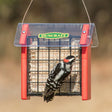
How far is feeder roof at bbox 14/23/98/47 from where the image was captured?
5820mm

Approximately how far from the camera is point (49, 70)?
598 cm

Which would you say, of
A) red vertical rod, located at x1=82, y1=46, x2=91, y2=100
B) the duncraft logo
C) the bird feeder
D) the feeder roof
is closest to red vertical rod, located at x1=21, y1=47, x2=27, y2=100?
the bird feeder

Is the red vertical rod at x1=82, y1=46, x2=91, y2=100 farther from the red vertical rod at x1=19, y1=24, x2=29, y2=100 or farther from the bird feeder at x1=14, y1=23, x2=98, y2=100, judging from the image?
the red vertical rod at x1=19, y1=24, x2=29, y2=100

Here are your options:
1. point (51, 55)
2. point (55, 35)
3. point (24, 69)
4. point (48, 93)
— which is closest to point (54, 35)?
point (55, 35)

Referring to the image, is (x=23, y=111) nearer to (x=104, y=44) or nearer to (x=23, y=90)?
(x=104, y=44)

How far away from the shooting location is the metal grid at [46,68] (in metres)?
5.99

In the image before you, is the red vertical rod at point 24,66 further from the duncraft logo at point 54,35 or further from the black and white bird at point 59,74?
the black and white bird at point 59,74

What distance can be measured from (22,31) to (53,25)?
0.39 m

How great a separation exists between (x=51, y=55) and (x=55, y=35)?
317 mm

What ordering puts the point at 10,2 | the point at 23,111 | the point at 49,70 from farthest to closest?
the point at 10,2 → the point at 23,111 → the point at 49,70

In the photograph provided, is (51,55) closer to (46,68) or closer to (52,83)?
(46,68)

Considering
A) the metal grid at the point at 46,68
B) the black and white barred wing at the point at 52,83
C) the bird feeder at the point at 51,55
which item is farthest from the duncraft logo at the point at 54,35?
the black and white barred wing at the point at 52,83

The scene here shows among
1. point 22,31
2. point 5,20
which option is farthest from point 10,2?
point 22,31

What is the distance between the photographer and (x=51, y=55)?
6023 millimetres
